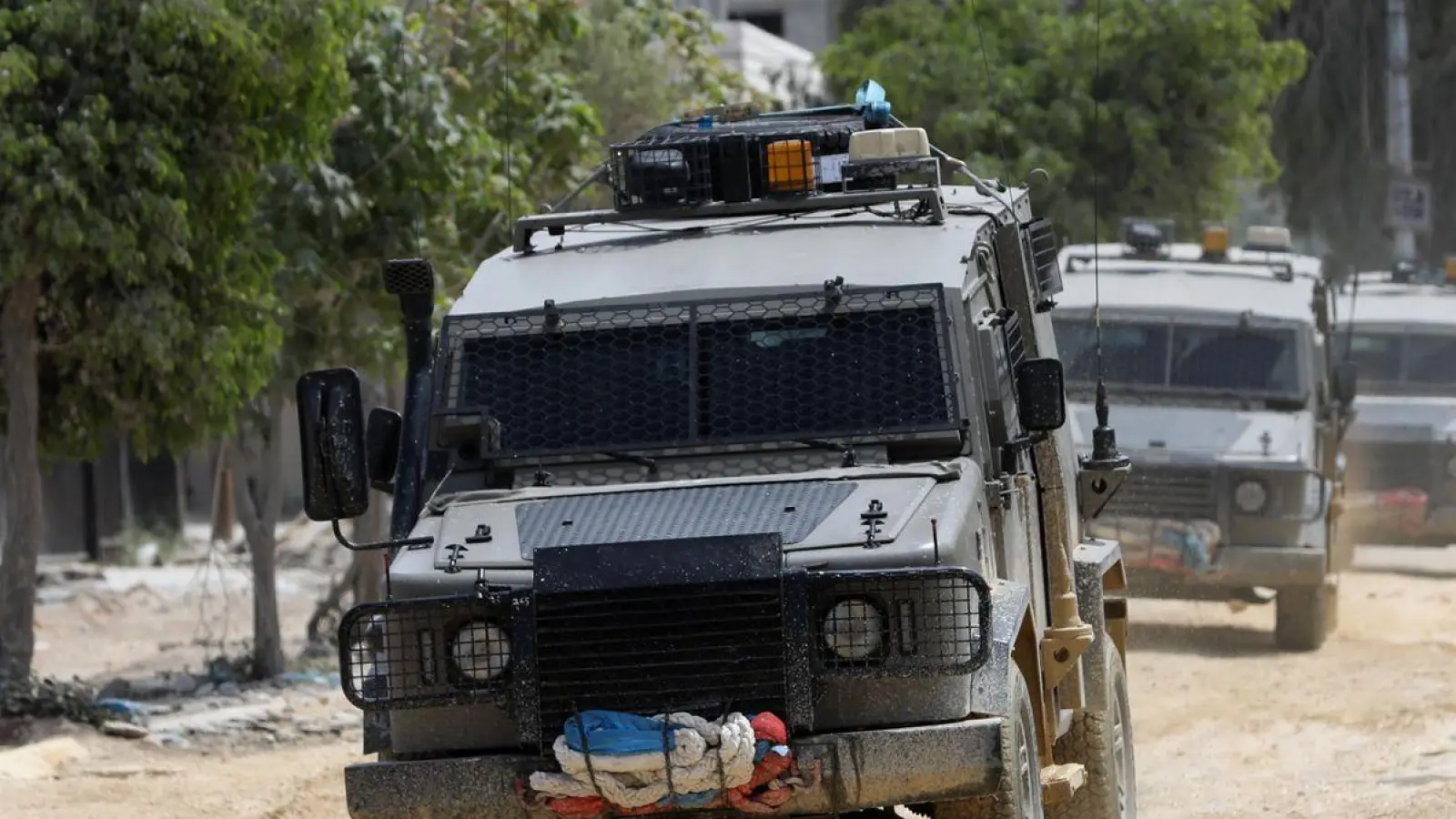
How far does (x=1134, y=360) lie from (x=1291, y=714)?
3359 mm

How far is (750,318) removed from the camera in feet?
24.8

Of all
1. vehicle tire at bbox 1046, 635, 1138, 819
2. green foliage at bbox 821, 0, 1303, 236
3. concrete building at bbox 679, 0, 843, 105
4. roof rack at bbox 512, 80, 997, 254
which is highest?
concrete building at bbox 679, 0, 843, 105

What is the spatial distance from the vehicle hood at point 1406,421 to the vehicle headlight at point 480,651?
13873mm

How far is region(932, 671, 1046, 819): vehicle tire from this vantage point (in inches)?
254

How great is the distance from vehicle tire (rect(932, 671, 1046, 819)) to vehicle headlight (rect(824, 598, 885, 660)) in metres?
0.41

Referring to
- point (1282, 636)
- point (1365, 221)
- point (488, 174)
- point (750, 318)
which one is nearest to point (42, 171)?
point (488, 174)

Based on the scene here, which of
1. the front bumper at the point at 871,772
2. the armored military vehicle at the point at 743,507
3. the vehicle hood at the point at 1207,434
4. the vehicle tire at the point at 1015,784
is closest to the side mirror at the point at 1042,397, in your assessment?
the armored military vehicle at the point at 743,507

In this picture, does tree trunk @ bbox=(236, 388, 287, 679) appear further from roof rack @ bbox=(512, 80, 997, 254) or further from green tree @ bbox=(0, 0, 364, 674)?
roof rack @ bbox=(512, 80, 997, 254)

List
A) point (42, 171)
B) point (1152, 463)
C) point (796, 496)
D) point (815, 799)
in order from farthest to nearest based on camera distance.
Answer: point (1152, 463), point (42, 171), point (796, 496), point (815, 799)

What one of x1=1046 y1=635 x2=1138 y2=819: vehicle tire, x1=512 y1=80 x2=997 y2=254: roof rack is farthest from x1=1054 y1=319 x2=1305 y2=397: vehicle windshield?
x1=512 y1=80 x2=997 y2=254: roof rack

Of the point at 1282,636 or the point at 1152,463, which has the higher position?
the point at 1152,463

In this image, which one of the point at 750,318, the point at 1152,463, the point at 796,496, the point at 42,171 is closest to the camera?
the point at 796,496

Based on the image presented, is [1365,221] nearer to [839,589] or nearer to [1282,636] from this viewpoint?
[1282,636]

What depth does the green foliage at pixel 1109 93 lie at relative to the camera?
72.1 feet
